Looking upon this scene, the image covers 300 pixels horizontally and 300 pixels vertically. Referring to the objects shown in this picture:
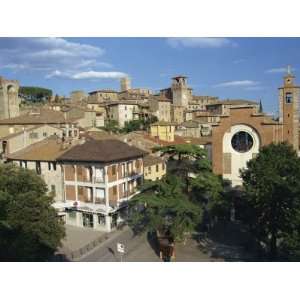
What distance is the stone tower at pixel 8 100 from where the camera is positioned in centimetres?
1098

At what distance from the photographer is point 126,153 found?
1207cm

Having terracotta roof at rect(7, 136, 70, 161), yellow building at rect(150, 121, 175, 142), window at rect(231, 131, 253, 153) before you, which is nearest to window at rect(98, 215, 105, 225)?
terracotta roof at rect(7, 136, 70, 161)

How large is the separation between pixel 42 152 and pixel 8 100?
9.55ft

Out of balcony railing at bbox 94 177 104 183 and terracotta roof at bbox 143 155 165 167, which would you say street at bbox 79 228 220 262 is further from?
terracotta roof at bbox 143 155 165 167

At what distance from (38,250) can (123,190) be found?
Result: 4.61 m

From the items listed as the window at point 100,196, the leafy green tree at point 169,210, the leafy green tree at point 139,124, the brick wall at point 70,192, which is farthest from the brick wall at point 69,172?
the leafy green tree at point 139,124

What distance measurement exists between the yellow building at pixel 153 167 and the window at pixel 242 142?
3.29 metres

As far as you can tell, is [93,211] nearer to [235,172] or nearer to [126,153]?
[126,153]

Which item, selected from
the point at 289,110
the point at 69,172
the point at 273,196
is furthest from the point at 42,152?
the point at 289,110

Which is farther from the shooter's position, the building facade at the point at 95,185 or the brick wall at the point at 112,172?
the brick wall at the point at 112,172

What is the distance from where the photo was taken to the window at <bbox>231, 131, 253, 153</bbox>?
1211 cm

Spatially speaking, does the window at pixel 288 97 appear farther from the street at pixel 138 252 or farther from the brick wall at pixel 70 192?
the brick wall at pixel 70 192

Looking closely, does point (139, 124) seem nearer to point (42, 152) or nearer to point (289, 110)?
point (42, 152)

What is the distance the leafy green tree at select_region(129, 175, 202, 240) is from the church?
3.33 m
